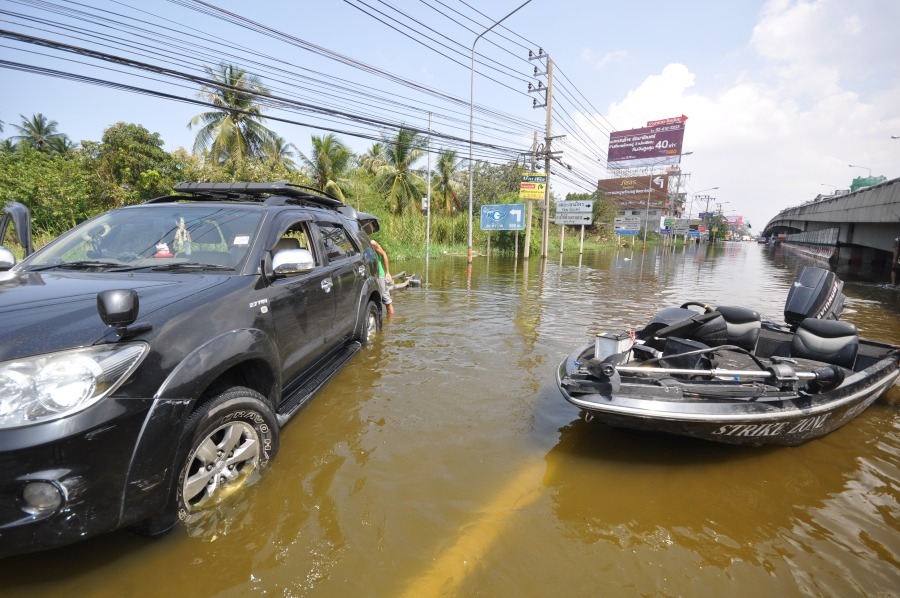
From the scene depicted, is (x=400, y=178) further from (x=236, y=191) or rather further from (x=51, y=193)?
(x=236, y=191)

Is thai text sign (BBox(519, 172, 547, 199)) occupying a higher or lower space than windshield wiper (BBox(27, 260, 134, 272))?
higher

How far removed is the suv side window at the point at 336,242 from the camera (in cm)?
439

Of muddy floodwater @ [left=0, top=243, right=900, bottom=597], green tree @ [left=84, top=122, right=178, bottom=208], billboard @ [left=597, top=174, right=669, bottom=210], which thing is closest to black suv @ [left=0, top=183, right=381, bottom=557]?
muddy floodwater @ [left=0, top=243, right=900, bottom=597]

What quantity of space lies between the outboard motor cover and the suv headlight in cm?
616

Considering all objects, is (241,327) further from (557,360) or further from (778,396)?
(557,360)

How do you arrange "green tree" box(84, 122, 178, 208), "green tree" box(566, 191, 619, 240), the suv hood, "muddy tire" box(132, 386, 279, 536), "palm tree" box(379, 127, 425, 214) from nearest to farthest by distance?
1. the suv hood
2. "muddy tire" box(132, 386, 279, 536)
3. "green tree" box(84, 122, 178, 208)
4. "palm tree" box(379, 127, 425, 214)
5. "green tree" box(566, 191, 619, 240)

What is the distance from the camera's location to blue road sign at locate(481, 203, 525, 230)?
26.9 m

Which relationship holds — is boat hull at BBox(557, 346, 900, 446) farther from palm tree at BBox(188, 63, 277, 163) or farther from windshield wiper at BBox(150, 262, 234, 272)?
palm tree at BBox(188, 63, 277, 163)

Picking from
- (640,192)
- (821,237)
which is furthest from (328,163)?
(640,192)

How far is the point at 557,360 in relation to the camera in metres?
5.77

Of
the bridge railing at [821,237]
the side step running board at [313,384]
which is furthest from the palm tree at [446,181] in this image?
the side step running board at [313,384]

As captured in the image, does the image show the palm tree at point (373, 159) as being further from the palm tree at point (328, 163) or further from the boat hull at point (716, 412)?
the boat hull at point (716, 412)

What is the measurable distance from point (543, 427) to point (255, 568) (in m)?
2.50

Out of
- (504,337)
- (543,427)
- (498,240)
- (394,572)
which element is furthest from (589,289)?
(498,240)
